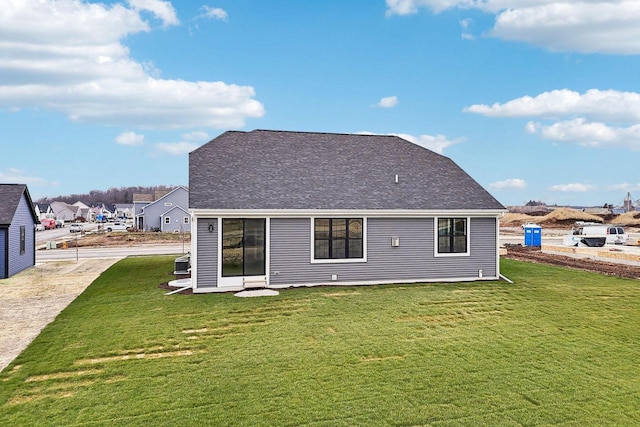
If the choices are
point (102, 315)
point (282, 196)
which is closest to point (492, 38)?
point (282, 196)

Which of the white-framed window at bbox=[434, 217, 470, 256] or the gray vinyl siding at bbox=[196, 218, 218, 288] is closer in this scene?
the gray vinyl siding at bbox=[196, 218, 218, 288]

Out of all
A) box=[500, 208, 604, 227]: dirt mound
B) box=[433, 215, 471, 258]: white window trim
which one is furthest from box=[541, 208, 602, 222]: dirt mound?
box=[433, 215, 471, 258]: white window trim

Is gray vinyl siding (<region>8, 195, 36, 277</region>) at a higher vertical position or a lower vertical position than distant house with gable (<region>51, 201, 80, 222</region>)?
lower

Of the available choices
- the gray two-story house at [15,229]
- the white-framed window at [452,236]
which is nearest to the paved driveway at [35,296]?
the gray two-story house at [15,229]

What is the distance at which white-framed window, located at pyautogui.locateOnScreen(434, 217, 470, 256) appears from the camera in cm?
1496

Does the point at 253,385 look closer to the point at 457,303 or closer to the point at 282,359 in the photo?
the point at 282,359

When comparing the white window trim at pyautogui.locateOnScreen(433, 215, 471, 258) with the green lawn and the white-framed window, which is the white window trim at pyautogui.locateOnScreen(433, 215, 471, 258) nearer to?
the white-framed window

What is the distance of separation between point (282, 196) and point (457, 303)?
645 centimetres

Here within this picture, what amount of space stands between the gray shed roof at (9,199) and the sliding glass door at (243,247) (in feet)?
32.8

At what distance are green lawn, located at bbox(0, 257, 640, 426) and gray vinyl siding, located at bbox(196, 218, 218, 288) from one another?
1183mm

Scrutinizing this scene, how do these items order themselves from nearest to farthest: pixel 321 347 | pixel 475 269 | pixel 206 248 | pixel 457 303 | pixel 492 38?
1. pixel 321 347
2. pixel 457 303
3. pixel 206 248
4. pixel 475 269
5. pixel 492 38

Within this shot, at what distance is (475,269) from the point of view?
15219 mm

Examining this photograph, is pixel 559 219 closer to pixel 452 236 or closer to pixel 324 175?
pixel 452 236

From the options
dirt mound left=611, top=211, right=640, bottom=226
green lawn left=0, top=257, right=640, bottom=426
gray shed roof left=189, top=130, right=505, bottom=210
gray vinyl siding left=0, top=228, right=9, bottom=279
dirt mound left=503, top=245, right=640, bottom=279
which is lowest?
green lawn left=0, top=257, right=640, bottom=426
